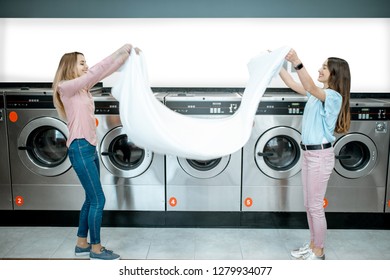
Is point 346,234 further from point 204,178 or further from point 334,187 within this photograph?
point 204,178

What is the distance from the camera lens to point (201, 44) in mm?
4062

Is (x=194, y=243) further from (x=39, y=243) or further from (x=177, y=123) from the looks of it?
(x=177, y=123)

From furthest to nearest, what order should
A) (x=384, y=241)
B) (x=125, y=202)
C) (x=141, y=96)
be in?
1. (x=125, y=202)
2. (x=384, y=241)
3. (x=141, y=96)

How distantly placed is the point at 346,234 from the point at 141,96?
2214 millimetres

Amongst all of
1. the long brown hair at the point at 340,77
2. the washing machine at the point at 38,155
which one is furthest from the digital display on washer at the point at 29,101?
the long brown hair at the point at 340,77

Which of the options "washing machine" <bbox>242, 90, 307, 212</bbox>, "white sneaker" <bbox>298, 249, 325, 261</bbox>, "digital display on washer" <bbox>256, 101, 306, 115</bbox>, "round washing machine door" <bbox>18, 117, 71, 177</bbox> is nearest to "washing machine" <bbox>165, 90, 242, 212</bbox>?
"washing machine" <bbox>242, 90, 307, 212</bbox>

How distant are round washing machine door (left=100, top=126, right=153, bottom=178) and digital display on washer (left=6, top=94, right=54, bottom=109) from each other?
0.55 meters

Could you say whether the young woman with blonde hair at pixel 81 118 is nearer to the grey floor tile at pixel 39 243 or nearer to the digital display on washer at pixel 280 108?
the grey floor tile at pixel 39 243

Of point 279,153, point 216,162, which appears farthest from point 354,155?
point 216,162

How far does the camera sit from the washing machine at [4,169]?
3.55 metres

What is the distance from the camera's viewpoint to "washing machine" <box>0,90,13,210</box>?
11.7ft

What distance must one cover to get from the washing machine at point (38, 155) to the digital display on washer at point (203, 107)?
93cm
